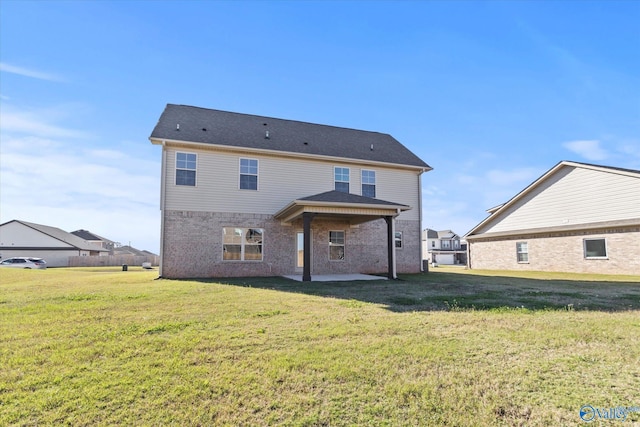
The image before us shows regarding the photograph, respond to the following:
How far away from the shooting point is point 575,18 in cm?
1080

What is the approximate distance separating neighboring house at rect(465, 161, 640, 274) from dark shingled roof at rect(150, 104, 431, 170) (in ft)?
28.0

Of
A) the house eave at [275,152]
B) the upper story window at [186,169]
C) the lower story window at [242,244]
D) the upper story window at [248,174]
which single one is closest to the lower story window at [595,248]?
the house eave at [275,152]

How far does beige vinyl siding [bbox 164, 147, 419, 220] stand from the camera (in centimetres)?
1349

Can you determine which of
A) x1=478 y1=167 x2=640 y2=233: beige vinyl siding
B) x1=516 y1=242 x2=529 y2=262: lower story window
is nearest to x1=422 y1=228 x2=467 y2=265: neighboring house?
x1=516 y1=242 x2=529 y2=262: lower story window

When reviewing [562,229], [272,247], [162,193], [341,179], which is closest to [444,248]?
[562,229]

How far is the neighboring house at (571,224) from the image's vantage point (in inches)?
606

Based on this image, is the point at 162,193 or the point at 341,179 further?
the point at 341,179

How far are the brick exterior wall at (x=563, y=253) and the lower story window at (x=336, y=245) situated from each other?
41.3ft

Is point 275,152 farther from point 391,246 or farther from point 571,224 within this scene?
point 571,224

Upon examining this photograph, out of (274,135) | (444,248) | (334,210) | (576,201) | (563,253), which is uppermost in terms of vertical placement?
Result: (274,135)

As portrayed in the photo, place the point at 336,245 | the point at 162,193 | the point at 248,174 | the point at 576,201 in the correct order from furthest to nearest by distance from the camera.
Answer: the point at 576,201 → the point at 336,245 → the point at 248,174 → the point at 162,193

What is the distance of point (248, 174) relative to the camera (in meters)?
14.4

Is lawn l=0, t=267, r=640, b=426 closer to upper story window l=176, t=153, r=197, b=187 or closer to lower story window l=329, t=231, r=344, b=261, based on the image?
upper story window l=176, t=153, r=197, b=187

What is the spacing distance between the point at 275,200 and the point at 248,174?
1.67m
